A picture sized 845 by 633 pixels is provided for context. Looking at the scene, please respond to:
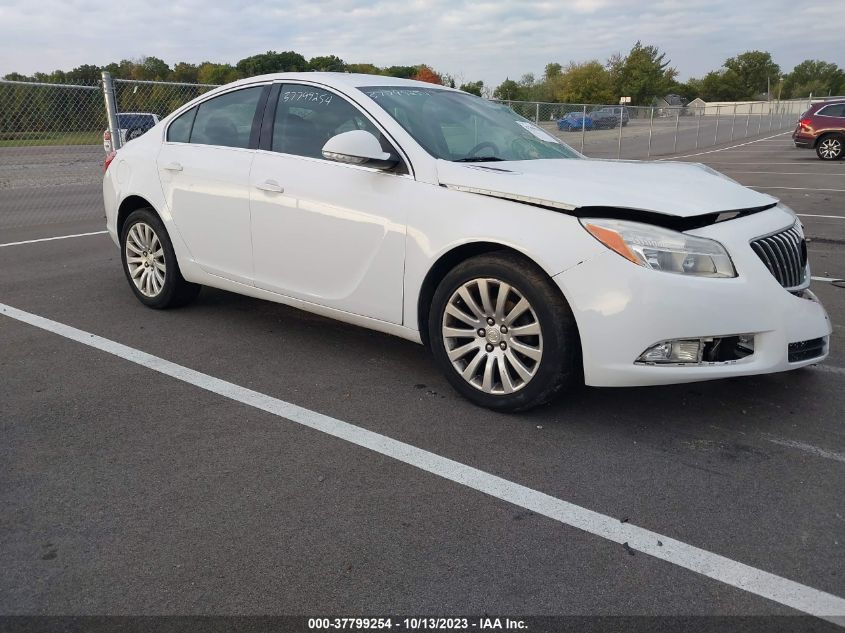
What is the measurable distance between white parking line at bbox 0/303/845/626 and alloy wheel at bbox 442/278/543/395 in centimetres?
59

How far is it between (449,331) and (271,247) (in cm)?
138

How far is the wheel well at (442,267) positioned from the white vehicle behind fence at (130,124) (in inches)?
362

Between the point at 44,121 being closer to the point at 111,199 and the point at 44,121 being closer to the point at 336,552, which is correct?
the point at 111,199

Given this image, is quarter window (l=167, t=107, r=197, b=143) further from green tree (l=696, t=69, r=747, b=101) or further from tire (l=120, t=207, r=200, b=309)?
green tree (l=696, t=69, r=747, b=101)

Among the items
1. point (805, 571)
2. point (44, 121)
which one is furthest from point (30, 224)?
point (805, 571)

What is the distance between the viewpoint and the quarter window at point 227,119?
483 cm

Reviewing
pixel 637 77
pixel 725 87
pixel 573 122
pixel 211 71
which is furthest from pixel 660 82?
pixel 573 122

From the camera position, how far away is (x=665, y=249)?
10.8 feet

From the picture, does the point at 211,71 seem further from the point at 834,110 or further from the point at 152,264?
the point at 152,264

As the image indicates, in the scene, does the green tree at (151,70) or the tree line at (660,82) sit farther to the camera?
the tree line at (660,82)

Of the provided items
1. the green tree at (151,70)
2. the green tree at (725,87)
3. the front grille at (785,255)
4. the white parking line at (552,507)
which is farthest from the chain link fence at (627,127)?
the green tree at (725,87)

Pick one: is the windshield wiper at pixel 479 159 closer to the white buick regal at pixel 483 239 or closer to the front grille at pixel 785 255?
the white buick regal at pixel 483 239

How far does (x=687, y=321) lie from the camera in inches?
128

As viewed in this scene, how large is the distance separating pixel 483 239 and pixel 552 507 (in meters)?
1.33
